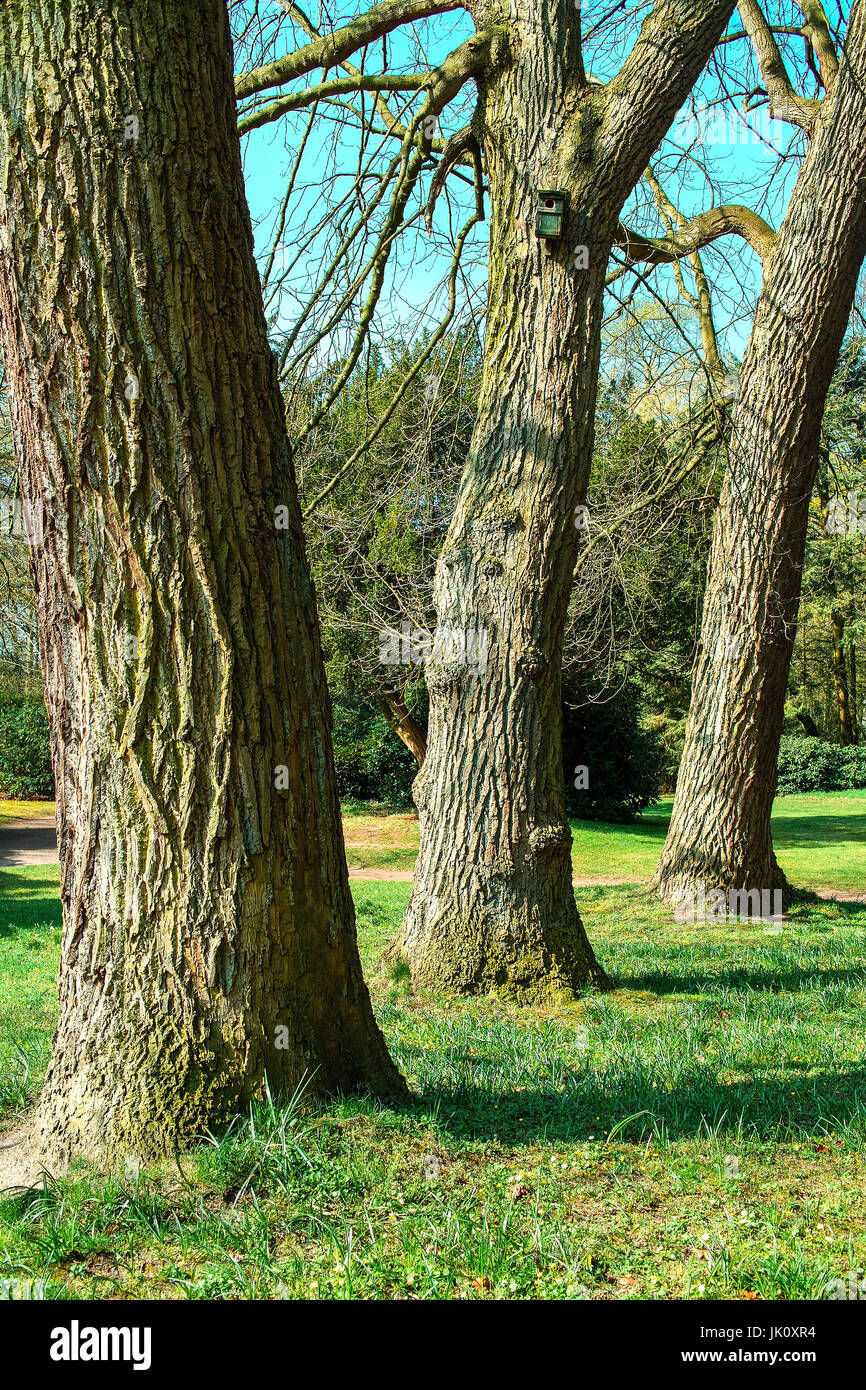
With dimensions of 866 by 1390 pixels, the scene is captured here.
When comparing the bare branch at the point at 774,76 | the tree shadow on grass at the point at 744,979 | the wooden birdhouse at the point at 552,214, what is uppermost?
the bare branch at the point at 774,76

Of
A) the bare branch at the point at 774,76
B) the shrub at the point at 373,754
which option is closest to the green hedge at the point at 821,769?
the shrub at the point at 373,754

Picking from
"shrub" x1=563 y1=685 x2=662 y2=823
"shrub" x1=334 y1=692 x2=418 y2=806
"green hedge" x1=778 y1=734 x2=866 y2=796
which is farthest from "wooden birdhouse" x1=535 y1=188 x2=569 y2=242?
"green hedge" x1=778 y1=734 x2=866 y2=796

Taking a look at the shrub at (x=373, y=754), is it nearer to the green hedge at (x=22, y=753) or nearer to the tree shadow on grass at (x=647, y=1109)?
the green hedge at (x=22, y=753)

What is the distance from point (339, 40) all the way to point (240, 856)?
4.91 meters

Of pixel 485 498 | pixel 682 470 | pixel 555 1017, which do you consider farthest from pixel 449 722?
pixel 682 470

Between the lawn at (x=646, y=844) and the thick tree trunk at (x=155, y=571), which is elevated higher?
the thick tree trunk at (x=155, y=571)

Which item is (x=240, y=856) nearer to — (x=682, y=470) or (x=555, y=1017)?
(x=555, y=1017)

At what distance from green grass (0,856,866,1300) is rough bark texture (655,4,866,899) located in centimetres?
446

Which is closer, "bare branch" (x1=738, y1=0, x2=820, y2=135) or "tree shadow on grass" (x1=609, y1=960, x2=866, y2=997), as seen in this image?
"tree shadow on grass" (x1=609, y1=960, x2=866, y2=997)

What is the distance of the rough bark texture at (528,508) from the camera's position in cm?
578

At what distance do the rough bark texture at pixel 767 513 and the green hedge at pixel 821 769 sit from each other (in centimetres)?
2656

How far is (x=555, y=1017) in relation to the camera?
5.35 m

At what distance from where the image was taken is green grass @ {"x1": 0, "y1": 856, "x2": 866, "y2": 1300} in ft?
8.14

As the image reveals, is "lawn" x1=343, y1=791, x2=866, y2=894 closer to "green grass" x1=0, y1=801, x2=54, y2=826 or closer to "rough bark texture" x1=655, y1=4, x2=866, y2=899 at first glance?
"rough bark texture" x1=655, y1=4, x2=866, y2=899
